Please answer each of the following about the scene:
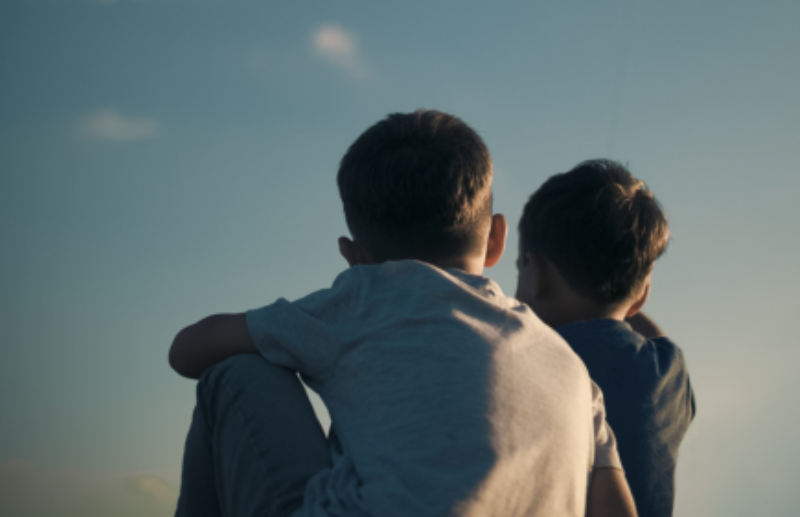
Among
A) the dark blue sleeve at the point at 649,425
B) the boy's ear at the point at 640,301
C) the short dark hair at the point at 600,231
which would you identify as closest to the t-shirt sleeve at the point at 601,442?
the dark blue sleeve at the point at 649,425

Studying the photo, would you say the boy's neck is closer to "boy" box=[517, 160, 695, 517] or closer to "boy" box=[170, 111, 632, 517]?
"boy" box=[517, 160, 695, 517]

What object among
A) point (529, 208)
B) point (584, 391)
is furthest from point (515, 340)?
point (529, 208)

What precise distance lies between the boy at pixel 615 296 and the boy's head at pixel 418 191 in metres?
0.52

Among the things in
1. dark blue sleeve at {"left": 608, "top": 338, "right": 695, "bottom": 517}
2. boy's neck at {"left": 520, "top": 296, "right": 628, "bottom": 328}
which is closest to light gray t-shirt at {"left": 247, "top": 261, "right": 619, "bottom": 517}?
dark blue sleeve at {"left": 608, "top": 338, "right": 695, "bottom": 517}

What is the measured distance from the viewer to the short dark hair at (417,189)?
1.93 metres

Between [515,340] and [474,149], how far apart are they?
2.06 ft

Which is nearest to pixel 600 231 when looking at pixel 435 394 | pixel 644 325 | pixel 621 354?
pixel 621 354

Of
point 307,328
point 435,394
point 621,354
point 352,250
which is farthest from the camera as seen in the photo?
point 621,354

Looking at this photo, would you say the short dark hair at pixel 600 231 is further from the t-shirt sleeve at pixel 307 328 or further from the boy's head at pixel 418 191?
the t-shirt sleeve at pixel 307 328

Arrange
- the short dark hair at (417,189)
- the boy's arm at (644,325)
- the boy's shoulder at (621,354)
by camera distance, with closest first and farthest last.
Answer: the short dark hair at (417,189) < the boy's shoulder at (621,354) < the boy's arm at (644,325)

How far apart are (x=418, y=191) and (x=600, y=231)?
827 mm

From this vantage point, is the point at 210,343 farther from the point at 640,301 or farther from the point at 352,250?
the point at 640,301

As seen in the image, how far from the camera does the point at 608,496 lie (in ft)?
5.78

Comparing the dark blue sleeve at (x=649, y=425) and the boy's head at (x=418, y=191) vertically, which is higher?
the boy's head at (x=418, y=191)
